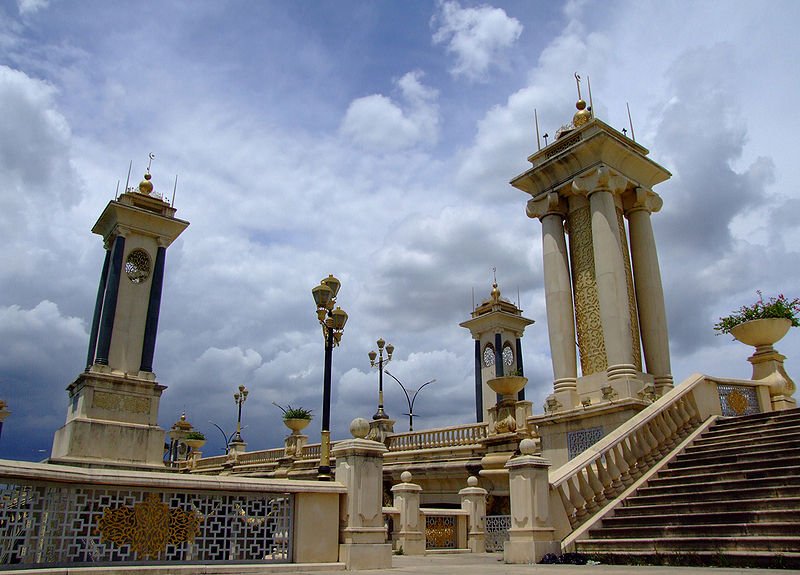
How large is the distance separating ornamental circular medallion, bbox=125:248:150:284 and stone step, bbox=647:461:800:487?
22.5 meters

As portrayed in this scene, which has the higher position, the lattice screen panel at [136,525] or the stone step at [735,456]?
the stone step at [735,456]

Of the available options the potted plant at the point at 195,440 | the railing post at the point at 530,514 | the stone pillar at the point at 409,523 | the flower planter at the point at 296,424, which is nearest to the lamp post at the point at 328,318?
the stone pillar at the point at 409,523

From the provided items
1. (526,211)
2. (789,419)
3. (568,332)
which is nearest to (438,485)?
(568,332)

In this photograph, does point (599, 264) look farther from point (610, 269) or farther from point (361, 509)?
point (361, 509)

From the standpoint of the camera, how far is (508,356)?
36.8 metres

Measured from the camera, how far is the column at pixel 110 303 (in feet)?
81.4

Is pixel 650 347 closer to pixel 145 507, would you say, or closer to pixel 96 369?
pixel 145 507

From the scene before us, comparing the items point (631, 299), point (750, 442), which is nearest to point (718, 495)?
point (750, 442)

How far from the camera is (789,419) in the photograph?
41.8 ft

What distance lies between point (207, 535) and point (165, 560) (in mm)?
647

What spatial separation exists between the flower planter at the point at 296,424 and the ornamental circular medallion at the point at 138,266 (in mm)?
9872

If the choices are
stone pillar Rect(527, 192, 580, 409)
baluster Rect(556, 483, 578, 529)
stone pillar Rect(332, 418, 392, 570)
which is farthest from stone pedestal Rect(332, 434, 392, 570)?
stone pillar Rect(527, 192, 580, 409)

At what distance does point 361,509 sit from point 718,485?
609 cm

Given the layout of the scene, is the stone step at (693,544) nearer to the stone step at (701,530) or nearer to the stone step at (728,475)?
the stone step at (701,530)
